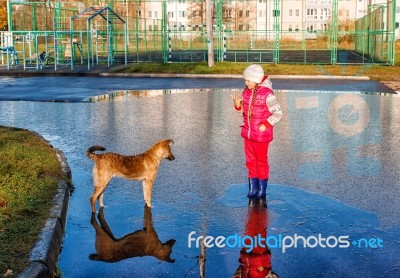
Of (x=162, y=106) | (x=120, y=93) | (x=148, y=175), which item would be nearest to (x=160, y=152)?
(x=148, y=175)

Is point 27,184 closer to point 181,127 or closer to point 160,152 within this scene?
point 160,152

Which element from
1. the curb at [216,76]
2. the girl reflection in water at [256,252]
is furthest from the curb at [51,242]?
the curb at [216,76]

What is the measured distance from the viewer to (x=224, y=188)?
25.9 ft

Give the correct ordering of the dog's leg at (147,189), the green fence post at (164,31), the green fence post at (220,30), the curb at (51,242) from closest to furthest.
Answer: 1. the curb at (51,242)
2. the dog's leg at (147,189)
3. the green fence post at (220,30)
4. the green fence post at (164,31)

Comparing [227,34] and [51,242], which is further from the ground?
[227,34]

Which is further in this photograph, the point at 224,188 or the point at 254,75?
the point at 224,188

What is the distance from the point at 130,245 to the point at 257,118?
224 centimetres

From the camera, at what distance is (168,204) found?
23.4 ft

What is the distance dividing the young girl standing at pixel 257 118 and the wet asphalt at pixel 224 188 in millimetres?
269

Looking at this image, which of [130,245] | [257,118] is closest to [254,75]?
[257,118]

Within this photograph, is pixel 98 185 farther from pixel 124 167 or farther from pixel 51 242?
pixel 51 242

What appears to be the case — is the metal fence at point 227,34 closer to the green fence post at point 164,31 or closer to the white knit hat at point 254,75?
the green fence post at point 164,31

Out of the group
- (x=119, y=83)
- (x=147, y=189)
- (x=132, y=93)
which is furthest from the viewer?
(x=119, y=83)

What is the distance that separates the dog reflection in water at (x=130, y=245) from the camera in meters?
5.46
